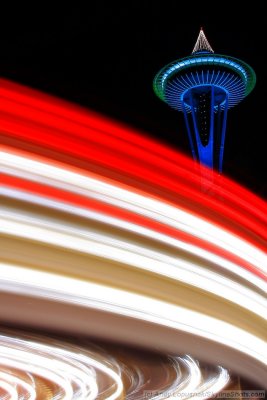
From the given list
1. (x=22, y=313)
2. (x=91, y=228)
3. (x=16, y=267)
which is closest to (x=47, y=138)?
(x=91, y=228)

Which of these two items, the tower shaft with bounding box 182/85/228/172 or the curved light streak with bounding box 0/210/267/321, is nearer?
the curved light streak with bounding box 0/210/267/321

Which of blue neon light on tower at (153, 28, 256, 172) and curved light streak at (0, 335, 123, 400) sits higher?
blue neon light on tower at (153, 28, 256, 172)

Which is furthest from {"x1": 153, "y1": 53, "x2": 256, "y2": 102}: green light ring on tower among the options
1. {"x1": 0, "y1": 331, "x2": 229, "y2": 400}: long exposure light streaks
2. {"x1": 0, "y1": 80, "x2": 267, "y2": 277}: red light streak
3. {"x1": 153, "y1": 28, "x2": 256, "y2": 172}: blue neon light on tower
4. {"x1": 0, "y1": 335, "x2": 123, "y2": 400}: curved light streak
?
{"x1": 0, "y1": 80, "x2": 267, "y2": 277}: red light streak

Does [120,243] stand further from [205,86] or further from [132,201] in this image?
[205,86]

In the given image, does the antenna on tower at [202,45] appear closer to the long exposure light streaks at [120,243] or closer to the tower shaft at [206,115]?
the tower shaft at [206,115]

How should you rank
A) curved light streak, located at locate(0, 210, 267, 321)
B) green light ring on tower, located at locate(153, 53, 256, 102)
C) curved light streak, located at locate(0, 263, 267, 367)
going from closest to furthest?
curved light streak, located at locate(0, 263, 267, 367), curved light streak, located at locate(0, 210, 267, 321), green light ring on tower, located at locate(153, 53, 256, 102)

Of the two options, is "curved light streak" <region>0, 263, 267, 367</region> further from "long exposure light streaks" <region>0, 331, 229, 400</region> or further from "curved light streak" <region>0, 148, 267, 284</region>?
"curved light streak" <region>0, 148, 267, 284</region>

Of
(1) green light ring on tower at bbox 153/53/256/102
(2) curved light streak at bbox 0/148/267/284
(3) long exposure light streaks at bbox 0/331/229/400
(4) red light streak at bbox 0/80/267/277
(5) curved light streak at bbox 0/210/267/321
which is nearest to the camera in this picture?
(5) curved light streak at bbox 0/210/267/321
